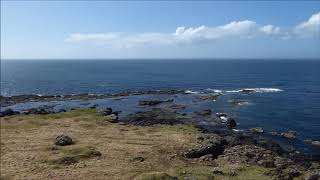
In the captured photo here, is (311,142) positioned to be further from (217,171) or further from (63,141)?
(63,141)

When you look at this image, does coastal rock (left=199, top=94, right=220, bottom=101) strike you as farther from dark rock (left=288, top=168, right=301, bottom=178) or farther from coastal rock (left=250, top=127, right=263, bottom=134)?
dark rock (left=288, top=168, right=301, bottom=178)

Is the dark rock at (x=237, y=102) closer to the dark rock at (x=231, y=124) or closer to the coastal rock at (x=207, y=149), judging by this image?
the dark rock at (x=231, y=124)

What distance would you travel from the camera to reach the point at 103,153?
194 feet

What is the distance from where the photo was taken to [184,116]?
9462cm

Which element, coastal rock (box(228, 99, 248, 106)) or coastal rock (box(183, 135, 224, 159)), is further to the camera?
coastal rock (box(228, 99, 248, 106))

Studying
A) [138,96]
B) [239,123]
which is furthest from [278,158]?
[138,96]

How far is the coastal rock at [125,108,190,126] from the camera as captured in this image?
285ft

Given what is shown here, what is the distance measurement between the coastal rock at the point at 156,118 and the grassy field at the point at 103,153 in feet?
15.6

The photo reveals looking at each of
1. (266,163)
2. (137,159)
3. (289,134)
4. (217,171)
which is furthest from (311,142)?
(137,159)

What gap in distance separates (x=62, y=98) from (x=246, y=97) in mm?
57598

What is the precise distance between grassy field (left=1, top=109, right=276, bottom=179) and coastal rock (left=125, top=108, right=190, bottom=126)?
4.77 m

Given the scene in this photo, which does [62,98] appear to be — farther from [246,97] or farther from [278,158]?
[278,158]

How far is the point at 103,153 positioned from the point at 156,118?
33.0 m

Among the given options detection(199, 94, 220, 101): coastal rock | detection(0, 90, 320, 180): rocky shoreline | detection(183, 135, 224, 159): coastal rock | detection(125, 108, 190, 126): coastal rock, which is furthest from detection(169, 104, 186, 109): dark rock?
detection(183, 135, 224, 159): coastal rock
